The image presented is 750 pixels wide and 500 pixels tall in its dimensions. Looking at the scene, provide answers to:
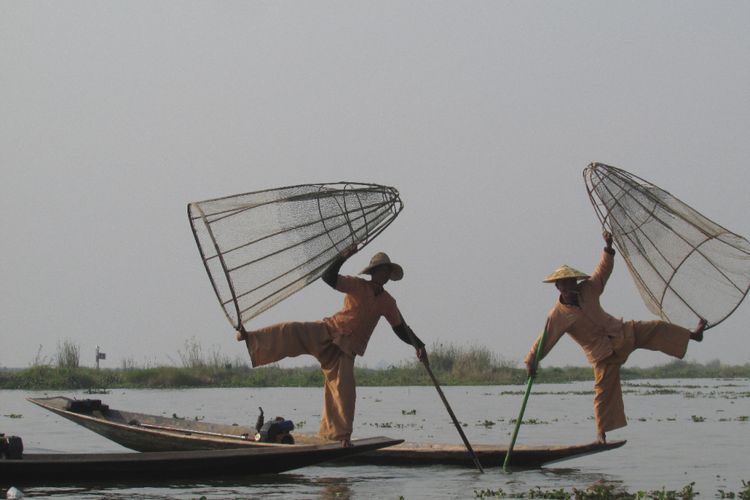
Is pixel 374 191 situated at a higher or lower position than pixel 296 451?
higher

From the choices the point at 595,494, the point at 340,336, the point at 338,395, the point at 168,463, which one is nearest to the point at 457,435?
the point at 338,395

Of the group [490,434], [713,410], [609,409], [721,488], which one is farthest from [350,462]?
[713,410]

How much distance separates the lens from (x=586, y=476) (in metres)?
10.9

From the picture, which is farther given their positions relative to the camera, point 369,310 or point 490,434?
point 490,434

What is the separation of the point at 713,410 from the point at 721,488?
11016 mm

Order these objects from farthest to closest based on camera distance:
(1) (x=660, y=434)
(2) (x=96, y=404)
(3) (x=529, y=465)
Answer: (1) (x=660, y=434) < (2) (x=96, y=404) < (3) (x=529, y=465)

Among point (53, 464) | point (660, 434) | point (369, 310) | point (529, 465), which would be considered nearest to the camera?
point (53, 464)

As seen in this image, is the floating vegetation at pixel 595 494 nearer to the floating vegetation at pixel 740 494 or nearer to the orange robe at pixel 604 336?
the floating vegetation at pixel 740 494

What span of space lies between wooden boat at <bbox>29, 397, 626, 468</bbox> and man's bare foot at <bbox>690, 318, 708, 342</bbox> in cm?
115

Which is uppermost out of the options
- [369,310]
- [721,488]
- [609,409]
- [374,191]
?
[374,191]

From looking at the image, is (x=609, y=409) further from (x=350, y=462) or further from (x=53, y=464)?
(x=53, y=464)

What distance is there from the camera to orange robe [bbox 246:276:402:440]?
9891 millimetres

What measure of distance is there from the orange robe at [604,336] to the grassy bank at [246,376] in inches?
781

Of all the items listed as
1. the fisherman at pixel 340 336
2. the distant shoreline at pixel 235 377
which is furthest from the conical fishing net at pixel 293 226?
the distant shoreline at pixel 235 377
